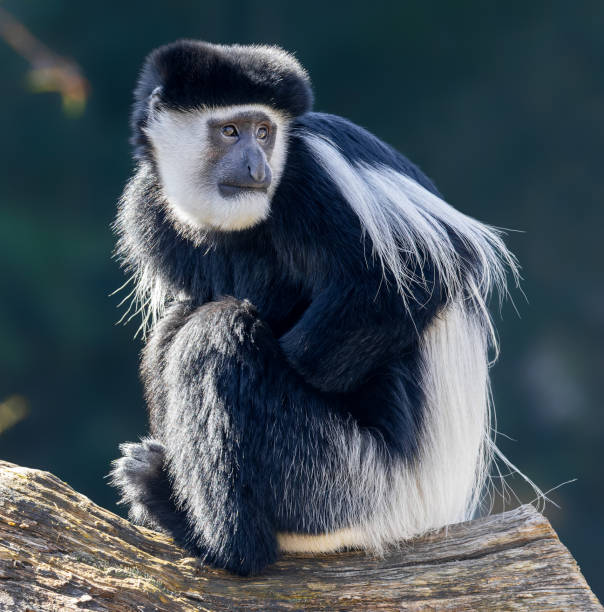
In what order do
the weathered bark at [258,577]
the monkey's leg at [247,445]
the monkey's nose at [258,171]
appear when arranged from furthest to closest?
the monkey's nose at [258,171]
the monkey's leg at [247,445]
the weathered bark at [258,577]

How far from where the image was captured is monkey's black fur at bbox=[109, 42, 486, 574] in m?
1.43

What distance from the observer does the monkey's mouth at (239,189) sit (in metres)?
1.54

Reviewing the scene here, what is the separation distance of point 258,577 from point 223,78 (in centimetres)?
93

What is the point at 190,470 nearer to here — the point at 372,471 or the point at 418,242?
the point at 372,471

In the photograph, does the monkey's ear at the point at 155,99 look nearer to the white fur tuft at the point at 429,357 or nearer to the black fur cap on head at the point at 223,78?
the black fur cap on head at the point at 223,78

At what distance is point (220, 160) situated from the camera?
162 cm

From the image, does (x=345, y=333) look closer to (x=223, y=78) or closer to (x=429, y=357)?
(x=429, y=357)

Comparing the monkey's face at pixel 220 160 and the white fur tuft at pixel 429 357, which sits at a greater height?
the monkey's face at pixel 220 160

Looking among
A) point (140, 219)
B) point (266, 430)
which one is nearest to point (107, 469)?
point (140, 219)

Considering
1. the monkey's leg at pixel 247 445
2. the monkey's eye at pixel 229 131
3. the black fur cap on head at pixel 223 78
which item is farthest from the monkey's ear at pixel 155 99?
the monkey's leg at pixel 247 445

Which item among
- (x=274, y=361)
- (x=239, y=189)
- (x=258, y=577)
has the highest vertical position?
(x=239, y=189)

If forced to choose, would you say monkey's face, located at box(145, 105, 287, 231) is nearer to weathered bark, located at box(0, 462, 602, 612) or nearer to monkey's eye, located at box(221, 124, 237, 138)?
monkey's eye, located at box(221, 124, 237, 138)

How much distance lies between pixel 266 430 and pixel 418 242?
46 cm

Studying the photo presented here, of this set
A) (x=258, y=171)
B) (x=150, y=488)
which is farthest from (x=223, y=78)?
(x=150, y=488)
